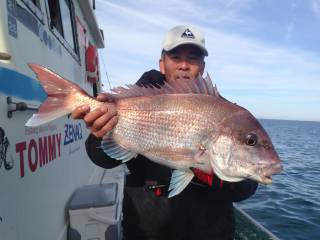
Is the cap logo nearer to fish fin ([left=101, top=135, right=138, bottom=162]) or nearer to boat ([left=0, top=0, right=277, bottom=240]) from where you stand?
fish fin ([left=101, top=135, right=138, bottom=162])

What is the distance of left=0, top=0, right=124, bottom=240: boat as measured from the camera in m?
2.34

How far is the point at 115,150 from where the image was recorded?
2613 millimetres

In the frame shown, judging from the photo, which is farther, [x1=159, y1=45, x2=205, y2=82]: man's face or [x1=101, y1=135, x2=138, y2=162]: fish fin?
[x1=159, y1=45, x2=205, y2=82]: man's face

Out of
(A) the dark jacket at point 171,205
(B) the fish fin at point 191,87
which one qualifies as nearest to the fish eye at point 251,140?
(B) the fish fin at point 191,87

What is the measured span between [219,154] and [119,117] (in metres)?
0.81

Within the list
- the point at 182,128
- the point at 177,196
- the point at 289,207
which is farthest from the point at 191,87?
the point at 289,207

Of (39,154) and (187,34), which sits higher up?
(187,34)

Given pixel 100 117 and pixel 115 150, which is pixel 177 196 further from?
pixel 100 117

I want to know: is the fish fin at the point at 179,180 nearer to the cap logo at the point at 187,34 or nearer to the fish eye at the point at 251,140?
the fish eye at the point at 251,140

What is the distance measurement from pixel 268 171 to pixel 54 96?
5.18 ft

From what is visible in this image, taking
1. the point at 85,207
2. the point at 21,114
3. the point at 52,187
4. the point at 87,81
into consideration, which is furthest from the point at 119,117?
the point at 87,81

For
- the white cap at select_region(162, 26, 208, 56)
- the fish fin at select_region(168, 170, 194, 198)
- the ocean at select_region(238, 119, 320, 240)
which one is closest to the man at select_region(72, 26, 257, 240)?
the white cap at select_region(162, 26, 208, 56)

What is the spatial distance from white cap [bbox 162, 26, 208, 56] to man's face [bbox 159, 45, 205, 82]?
0.05 m

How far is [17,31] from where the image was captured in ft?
8.73
